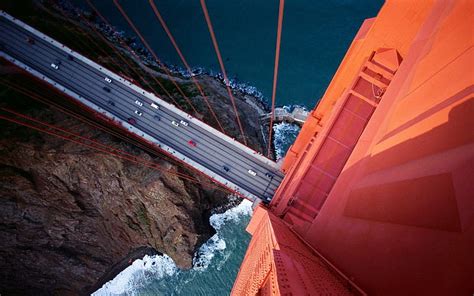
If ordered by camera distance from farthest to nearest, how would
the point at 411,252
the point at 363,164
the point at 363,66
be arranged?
the point at 363,66 < the point at 363,164 < the point at 411,252

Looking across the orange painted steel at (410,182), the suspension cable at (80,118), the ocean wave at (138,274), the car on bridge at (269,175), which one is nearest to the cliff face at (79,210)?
the suspension cable at (80,118)

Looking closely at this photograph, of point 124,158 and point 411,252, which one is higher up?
point 411,252

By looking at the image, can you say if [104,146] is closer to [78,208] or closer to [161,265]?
[78,208]

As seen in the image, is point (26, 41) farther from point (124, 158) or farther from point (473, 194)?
point (473, 194)

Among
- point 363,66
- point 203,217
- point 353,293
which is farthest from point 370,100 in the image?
point 203,217

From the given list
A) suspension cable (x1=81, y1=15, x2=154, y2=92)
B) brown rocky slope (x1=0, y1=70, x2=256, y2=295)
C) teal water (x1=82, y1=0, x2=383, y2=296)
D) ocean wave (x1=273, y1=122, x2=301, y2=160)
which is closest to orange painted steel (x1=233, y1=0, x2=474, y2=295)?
brown rocky slope (x1=0, y1=70, x2=256, y2=295)

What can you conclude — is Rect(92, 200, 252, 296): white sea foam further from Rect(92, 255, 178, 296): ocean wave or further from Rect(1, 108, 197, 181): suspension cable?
Rect(1, 108, 197, 181): suspension cable

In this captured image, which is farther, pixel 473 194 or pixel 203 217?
pixel 203 217
